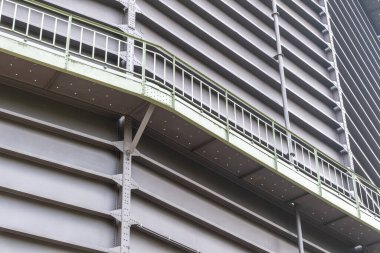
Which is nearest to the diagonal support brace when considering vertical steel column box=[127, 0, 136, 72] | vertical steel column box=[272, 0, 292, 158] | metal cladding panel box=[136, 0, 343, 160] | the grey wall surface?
the grey wall surface

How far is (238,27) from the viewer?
57.5 ft

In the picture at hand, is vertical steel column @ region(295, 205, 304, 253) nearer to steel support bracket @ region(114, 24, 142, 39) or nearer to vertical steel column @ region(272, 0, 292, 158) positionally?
vertical steel column @ region(272, 0, 292, 158)

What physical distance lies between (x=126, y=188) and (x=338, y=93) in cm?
1074

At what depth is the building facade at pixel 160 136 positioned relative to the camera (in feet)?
34.1

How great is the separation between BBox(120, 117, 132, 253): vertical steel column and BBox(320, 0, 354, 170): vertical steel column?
885cm

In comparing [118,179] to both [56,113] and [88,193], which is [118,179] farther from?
[56,113]

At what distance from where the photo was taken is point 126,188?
10.9 meters

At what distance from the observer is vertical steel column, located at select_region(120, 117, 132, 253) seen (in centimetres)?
1039

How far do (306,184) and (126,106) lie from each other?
4700 mm

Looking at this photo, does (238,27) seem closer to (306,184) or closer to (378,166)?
(306,184)

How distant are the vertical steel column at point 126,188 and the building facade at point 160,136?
22 mm

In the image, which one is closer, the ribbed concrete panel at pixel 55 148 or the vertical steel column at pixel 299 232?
the ribbed concrete panel at pixel 55 148

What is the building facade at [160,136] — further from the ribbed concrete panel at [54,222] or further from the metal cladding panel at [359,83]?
the metal cladding panel at [359,83]

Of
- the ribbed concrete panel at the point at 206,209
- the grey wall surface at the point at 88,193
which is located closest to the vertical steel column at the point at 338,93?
the ribbed concrete panel at the point at 206,209
